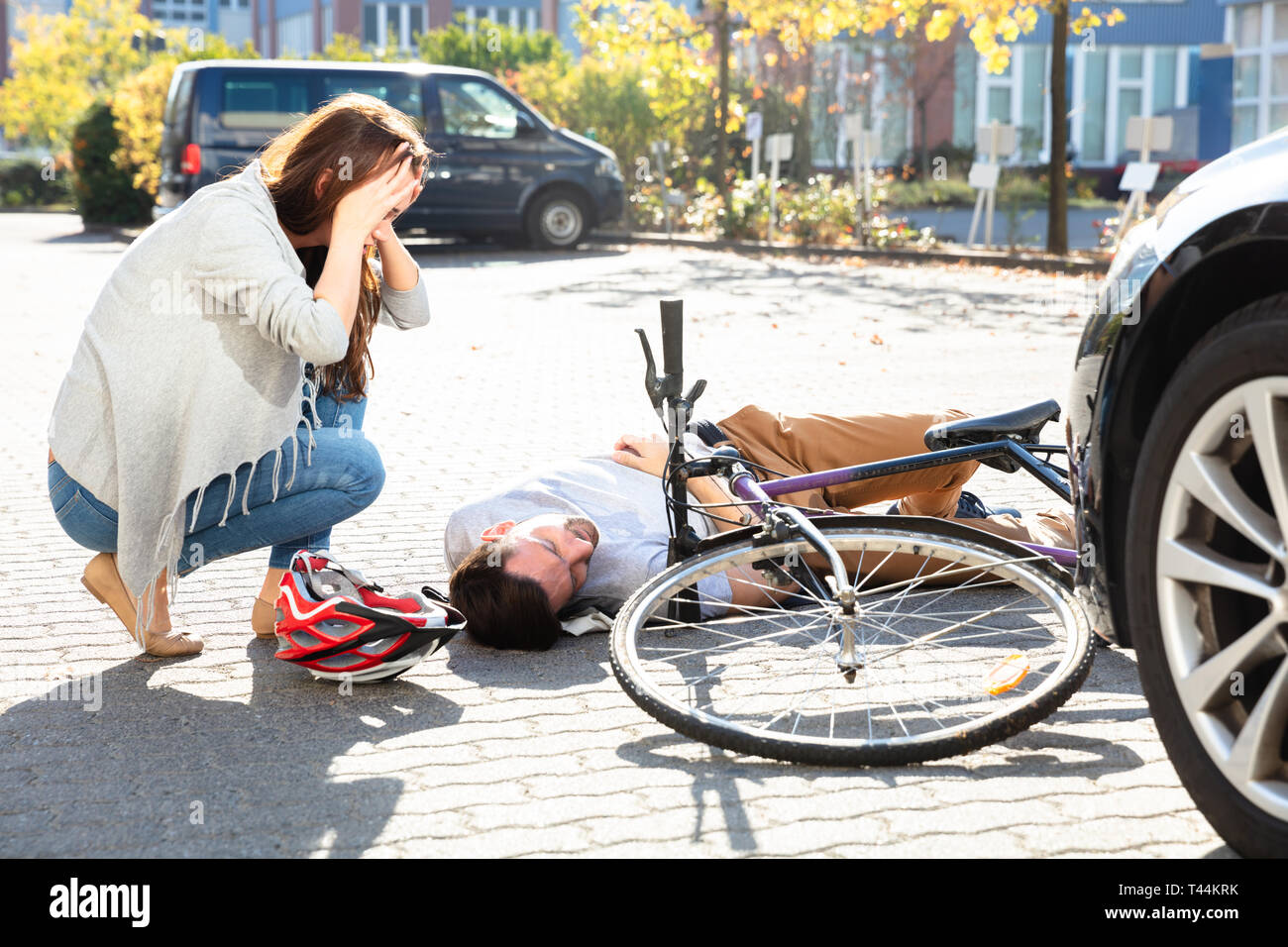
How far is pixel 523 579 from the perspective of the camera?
13.5ft

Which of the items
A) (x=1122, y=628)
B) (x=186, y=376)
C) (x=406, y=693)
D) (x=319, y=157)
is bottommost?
(x=406, y=693)

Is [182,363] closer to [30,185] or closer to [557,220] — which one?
[557,220]

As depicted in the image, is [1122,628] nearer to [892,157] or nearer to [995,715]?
[995,715]

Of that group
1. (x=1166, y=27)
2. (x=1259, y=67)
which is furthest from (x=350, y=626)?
(x=1166, y=27)

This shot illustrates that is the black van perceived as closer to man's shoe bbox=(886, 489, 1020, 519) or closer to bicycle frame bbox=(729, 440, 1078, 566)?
man's shoe bbox=(886, 489, 1020, 519)

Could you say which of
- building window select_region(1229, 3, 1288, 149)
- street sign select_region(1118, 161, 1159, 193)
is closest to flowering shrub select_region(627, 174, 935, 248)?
street sign select_region(1118, 161, 1159, 193)

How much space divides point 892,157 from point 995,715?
1633 inches

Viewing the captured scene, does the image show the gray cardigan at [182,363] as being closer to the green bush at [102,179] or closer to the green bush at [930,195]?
the green bush at [102,179]

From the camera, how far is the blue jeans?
4016mm

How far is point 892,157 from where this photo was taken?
141 ft

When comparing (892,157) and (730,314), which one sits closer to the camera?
(730,314)

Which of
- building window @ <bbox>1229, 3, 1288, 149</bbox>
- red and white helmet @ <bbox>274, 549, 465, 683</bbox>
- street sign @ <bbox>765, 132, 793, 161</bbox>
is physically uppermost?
building window @ <bbox>1229, 3, 1288, 149</bbox>

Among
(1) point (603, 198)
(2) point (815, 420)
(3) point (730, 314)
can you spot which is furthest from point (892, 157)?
(2) point (815, 420)

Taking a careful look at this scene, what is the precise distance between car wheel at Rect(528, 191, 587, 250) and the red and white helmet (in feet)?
54.5
